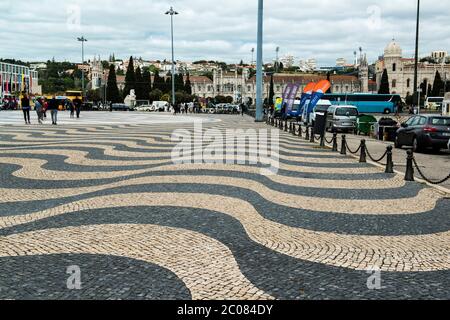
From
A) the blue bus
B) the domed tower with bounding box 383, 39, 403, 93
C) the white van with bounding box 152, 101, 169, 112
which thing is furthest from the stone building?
the white van with bounding box 152, 101, 169, 112

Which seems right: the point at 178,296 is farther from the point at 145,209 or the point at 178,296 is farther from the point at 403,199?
the point at 403,199

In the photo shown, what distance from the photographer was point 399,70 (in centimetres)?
13712

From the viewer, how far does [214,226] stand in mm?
6203

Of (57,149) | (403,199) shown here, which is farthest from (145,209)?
(57,149)

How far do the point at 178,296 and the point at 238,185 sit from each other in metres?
5.31

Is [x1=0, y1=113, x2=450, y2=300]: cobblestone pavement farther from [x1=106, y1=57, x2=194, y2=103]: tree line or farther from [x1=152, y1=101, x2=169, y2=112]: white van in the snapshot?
[x1=106, y1=57, x2=194, y2=103]: tree line

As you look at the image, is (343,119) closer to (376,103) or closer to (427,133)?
(427,133)

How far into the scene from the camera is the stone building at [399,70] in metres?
136

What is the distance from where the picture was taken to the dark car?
54.0 ft

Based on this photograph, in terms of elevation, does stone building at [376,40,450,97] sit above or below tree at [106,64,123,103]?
above

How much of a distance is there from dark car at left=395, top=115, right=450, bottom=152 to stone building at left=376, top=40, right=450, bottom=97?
404 feet

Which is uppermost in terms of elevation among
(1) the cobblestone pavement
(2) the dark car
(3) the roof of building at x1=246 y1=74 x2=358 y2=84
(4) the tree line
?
(3) the roof of building at x1=246 y1=74 x2=358 y2=84

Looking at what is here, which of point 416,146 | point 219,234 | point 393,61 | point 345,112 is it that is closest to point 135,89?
point 393,61

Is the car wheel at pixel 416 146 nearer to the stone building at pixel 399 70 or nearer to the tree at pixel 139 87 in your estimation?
the tree at pixel 139 87
